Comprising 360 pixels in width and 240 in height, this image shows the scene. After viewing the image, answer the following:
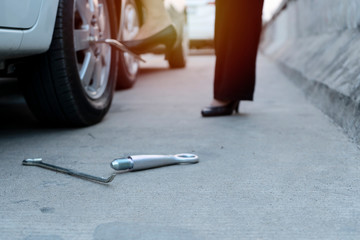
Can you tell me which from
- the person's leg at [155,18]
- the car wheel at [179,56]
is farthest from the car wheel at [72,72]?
the car wheel at [179,56]

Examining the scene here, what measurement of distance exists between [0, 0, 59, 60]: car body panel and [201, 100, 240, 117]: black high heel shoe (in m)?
1.21

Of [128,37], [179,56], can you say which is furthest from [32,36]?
[179,56]

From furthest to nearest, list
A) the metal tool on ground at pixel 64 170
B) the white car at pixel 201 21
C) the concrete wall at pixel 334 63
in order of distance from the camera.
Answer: the white car at pixel 201 21 < the concrete wall at pixel 334 63 < the metal tool on ground at pixel 64 170

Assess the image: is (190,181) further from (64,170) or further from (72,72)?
(72,72)

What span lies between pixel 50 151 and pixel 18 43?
511mm

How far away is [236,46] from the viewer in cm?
300

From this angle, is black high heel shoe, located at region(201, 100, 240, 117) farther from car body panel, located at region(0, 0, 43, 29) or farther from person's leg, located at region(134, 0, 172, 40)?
car body panel, located at region(0, 0, 43, 29)

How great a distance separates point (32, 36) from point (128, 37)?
236 centimetres

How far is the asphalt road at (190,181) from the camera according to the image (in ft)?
4.48

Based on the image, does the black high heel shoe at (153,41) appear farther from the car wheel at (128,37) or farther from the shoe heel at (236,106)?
the car wheel at (128,37)

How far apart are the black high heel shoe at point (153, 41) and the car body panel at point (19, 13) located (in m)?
0.89

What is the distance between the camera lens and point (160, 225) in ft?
4.50

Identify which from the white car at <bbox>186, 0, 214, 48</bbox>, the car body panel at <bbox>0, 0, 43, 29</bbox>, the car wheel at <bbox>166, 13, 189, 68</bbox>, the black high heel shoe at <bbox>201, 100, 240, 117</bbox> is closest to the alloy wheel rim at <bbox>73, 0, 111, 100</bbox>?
the car body panel at <bbox>0, 0, 43, 29</bbox>

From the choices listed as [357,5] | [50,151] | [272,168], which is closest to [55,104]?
[50,151]
